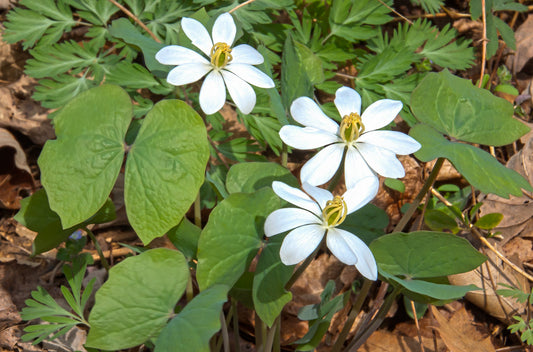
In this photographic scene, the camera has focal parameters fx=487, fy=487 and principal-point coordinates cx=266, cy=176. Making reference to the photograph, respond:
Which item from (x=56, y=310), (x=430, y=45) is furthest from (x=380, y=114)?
(x=430, y=45)

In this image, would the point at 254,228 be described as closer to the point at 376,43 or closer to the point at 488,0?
the point at 376,43

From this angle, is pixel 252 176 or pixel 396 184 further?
pixel 396 184

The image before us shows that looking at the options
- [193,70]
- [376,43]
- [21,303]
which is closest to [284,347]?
[21,303]

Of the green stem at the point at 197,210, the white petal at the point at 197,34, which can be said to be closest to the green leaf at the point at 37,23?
the white petal at the point at 197,34

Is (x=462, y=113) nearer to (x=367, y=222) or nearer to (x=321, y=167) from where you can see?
(x=367, y=222)

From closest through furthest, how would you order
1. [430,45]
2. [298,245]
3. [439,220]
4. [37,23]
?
[298,245] < [439,220] < [37,23] < [430,45]

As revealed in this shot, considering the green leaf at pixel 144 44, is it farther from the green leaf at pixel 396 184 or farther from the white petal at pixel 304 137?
the green leaf at pixel 396 184

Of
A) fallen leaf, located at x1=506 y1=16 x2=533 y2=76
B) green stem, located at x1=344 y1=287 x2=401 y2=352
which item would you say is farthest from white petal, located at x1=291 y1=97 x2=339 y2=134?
fallen leaf, located at x1=506 y1=16 x2=533 y2=76

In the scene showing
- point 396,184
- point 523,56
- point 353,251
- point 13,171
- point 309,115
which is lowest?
point 396,184
